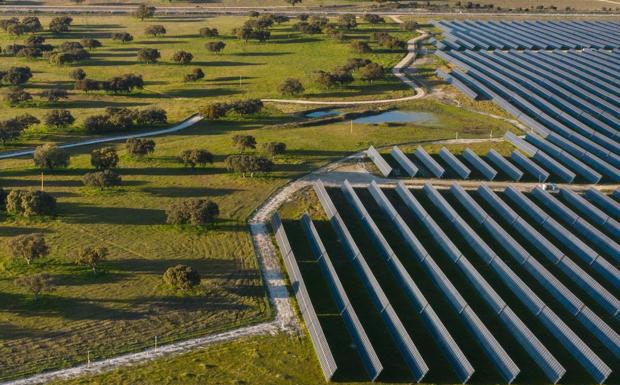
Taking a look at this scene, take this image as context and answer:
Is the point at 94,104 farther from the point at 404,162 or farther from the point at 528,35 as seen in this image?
the point at 528,35

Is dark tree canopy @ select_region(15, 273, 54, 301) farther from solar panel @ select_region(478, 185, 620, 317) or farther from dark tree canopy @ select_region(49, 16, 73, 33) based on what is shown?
dark tree canopy @ select_region(49, 16, 73, 33)

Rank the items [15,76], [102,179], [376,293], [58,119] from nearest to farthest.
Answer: [376,293] → [102,179] → [58,119] → [15,76]

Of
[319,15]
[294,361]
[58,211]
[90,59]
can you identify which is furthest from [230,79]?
[294,361]

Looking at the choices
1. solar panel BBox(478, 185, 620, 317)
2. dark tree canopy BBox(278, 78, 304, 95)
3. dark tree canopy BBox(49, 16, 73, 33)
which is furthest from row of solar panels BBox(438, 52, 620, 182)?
dark tree canopy BBox(49, 16, 73, 33)

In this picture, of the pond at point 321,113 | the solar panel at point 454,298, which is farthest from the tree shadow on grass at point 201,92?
the solar panel at point 454,298

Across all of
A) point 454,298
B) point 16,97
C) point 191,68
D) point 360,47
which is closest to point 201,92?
point 191,68
